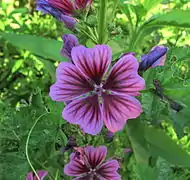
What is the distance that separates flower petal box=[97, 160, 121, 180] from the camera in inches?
33.6

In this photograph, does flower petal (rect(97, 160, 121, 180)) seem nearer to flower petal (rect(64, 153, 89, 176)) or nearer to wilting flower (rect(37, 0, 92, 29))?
flower petal (rect(64, 153, 89, 176))

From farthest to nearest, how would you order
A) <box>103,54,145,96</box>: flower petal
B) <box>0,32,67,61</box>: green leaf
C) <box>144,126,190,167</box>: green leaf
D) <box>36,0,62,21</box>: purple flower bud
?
1. <box>0,32,67,61</box>: green leaf
2. <box>144,126,190,167</box>: green leaf
3. <box>36,0,62,21</box>: purple flower bud
4. <box>103,54,145,96</box>: flower petal

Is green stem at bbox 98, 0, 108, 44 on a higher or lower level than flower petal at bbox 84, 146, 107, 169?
higher

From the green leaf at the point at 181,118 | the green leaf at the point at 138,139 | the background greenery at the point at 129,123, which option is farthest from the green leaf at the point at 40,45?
the green leaf at the point at 181,118

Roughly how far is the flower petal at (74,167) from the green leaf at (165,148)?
30cm

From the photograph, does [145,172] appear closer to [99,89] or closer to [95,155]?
[95,155]

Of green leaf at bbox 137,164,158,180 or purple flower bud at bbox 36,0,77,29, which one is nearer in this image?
purple flower bud at bbox 36,0,77,29

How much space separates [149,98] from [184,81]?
0.21 feet

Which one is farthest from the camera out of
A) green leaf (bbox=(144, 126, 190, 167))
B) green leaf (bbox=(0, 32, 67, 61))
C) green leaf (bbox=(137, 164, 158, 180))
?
green leaf (bbox=(0, 32, 67, 61))

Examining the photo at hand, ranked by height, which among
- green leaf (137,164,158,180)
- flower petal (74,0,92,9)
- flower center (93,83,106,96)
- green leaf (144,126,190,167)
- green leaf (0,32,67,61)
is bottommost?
green leaf (144,126,190,167)

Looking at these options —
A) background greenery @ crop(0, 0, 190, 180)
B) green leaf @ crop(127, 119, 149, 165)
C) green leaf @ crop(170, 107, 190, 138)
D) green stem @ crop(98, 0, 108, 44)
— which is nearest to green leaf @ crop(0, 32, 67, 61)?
background greenery @ crop(0, 0, 190, 180)

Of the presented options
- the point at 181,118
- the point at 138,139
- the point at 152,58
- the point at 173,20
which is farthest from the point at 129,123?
the point at 152,58

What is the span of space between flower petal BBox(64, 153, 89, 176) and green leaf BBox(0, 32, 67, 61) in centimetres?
41

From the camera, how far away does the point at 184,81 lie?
2.63 feet
